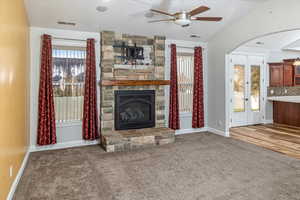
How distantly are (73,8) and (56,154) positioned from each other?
307 cm

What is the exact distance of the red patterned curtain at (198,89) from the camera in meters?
5.97

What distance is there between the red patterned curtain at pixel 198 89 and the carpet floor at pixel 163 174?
1501 mm

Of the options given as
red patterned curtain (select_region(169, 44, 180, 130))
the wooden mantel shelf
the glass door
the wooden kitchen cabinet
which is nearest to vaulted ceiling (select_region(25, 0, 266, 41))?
red patterned curtain (select_region(169, 44, 180, 130))

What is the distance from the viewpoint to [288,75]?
7.24 meters

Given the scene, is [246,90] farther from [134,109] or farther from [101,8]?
[101,8]

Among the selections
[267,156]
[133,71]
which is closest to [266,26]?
[267,156]

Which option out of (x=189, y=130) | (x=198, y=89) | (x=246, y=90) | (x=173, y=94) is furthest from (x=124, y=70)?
(x=246, y=90)

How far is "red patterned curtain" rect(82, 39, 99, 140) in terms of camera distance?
4781 millimetres

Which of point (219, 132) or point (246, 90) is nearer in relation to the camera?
point (219, 132)

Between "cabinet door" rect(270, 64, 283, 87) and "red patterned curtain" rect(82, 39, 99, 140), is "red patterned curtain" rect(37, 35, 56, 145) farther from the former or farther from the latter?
"cabinet door" rect(270, 64, 283, 87)

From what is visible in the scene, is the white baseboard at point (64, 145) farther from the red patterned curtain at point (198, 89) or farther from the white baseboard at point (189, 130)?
the red patterned curtain at point (198, 89)

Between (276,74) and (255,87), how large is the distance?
0.94 metres

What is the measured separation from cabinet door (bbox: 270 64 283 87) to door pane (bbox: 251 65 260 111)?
1.89 feet

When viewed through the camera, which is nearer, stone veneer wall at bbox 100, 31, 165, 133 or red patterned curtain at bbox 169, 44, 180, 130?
stone veneer wall at bbox 100, 31, 165, 133
